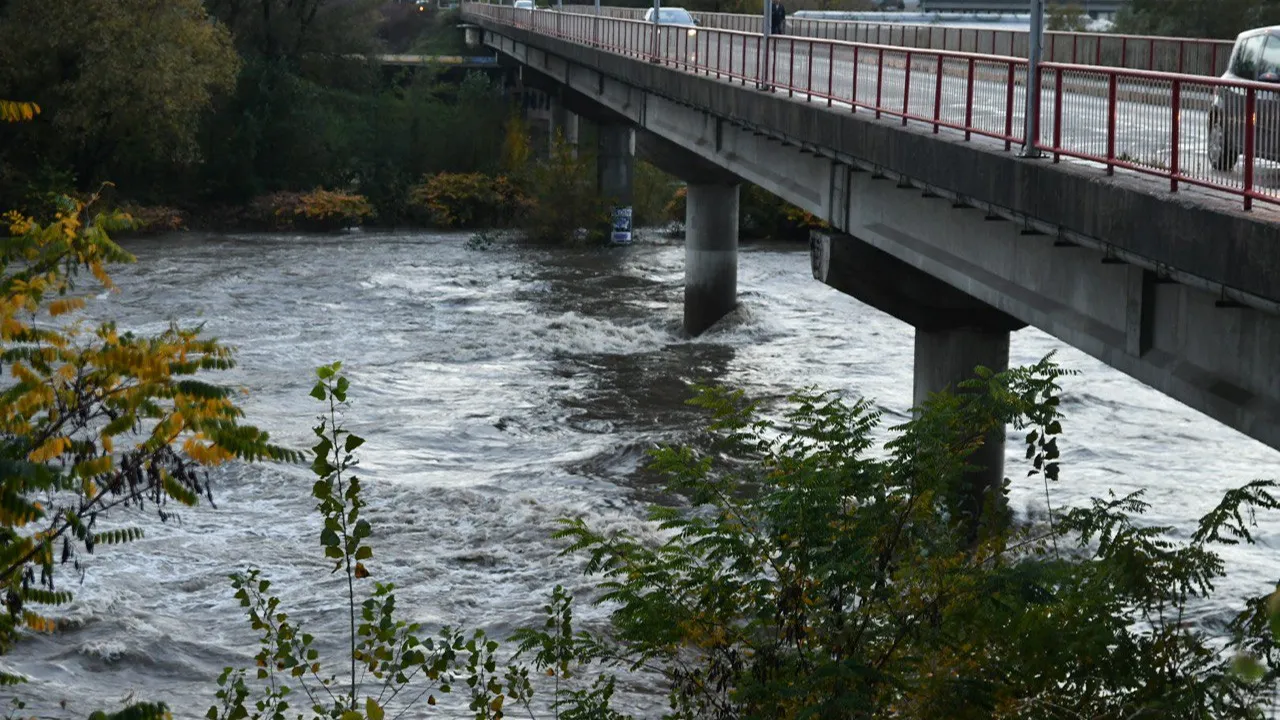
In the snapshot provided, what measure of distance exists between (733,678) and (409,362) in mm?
22100

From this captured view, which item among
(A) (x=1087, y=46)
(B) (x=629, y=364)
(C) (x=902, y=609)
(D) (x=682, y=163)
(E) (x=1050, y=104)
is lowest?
(B) (x=629, y=364)

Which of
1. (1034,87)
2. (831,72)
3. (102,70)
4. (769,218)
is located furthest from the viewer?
(769,218)

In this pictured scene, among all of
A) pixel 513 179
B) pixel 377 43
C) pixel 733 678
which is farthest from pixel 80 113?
pixel 733 678

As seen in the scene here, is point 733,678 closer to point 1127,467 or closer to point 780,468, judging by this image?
point 780,468

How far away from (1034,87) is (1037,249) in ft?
4.53

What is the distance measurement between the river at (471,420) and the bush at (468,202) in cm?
715

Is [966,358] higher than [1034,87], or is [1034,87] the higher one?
[1034,87]

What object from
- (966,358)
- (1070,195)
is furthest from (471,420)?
(1070,195)

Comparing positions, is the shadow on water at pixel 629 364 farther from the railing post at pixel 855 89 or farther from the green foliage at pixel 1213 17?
the green foliage at pixel 1213 17

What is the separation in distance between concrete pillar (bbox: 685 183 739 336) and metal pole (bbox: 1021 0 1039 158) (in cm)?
2205

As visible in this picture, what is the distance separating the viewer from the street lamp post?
1343cm

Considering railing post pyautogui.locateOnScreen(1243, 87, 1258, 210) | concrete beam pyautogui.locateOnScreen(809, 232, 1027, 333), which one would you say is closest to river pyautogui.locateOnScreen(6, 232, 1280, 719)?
concrete beam pyautogui.locateOnScreen(809, 232, 1027, 333)

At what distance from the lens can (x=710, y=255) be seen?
120 feet

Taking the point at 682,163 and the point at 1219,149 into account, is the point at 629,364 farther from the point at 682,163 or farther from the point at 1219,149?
the point at 1219,149
